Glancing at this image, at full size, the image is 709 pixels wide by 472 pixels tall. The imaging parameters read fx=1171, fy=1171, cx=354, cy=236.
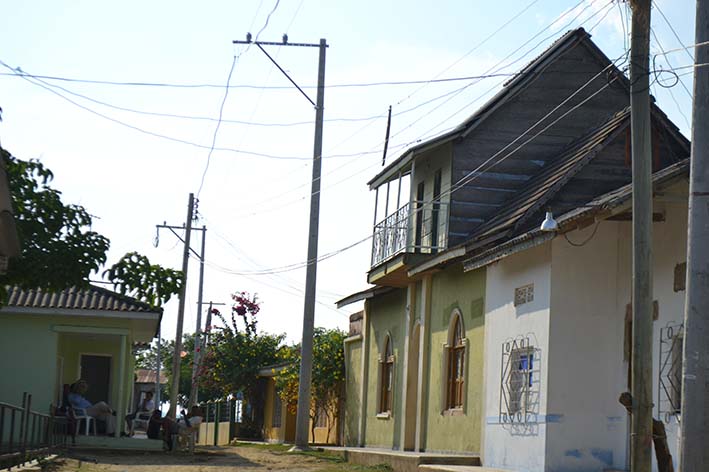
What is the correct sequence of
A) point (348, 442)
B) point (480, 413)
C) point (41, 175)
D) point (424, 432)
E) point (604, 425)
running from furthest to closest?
point (348, 442) → point (424, 432) → point (480, 413) → point (604, 425) → point (41, 175)

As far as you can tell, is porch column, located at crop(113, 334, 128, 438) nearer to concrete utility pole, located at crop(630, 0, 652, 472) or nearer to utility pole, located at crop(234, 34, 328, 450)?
utility pole, located at crop(234, 34, 328, 450)

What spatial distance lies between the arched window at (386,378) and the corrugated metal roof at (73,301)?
5809mm

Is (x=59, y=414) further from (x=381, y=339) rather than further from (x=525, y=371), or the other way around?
(x=525, y=371)

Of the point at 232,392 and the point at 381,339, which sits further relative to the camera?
the point at 232,392

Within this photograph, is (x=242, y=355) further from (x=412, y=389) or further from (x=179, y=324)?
(x=412, y=389)

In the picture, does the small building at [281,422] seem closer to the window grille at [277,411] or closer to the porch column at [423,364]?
the window grille at [277,411]

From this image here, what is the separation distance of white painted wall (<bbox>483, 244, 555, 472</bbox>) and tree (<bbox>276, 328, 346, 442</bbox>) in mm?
14434

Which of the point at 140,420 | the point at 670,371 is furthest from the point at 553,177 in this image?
the point at 140,420

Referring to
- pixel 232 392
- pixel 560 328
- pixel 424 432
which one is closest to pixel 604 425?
pixel 560 328

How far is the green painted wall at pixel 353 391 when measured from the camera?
31125mm

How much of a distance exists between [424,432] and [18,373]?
28.5 ft

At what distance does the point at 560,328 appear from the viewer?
16844mm

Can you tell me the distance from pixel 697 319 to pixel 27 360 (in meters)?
18.1

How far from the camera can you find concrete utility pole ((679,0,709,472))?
9.91 meters
